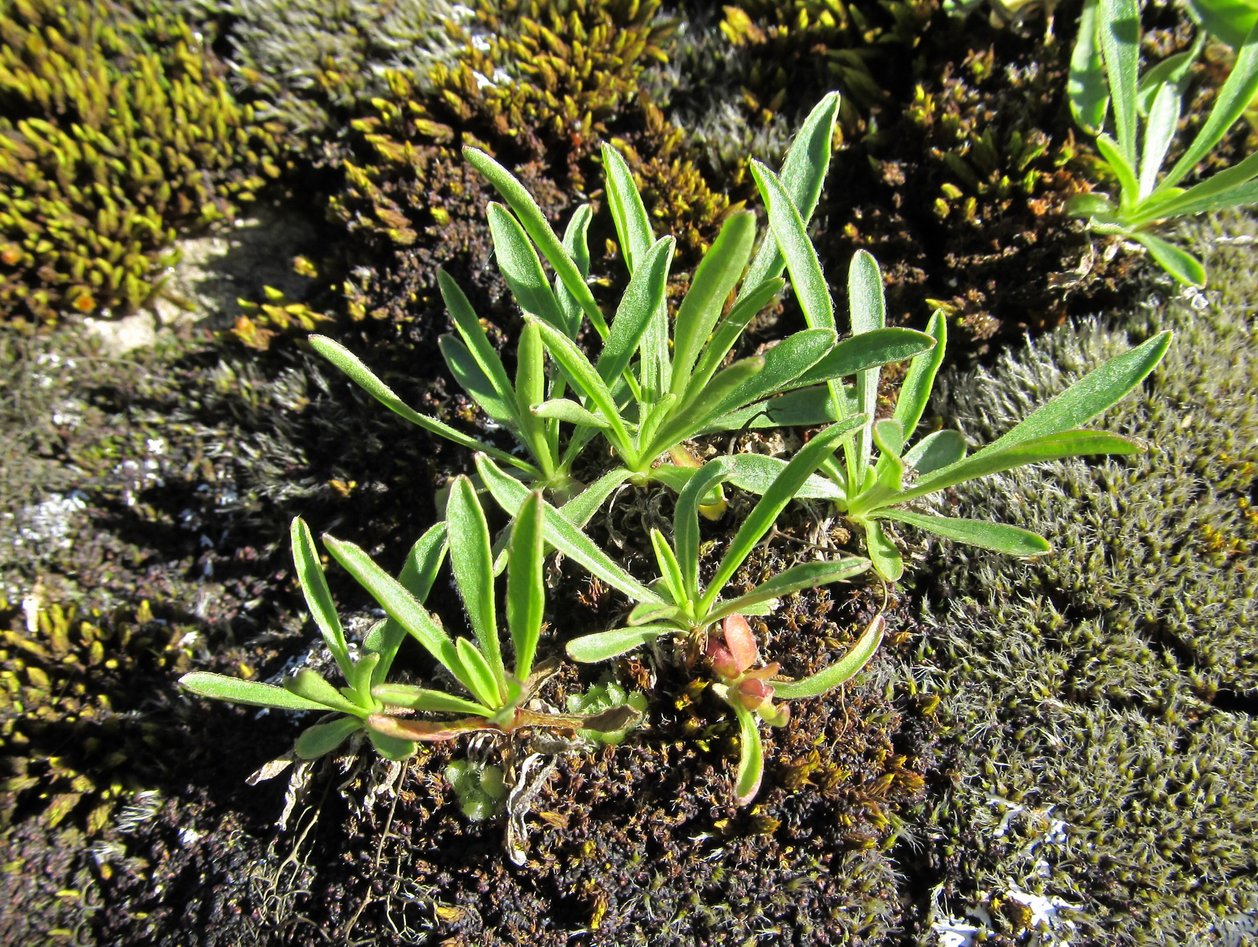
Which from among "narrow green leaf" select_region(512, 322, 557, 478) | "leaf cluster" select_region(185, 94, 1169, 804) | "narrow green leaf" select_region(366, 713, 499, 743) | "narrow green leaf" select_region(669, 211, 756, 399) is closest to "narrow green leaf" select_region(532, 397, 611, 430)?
"leaf cluster" select_region(185, 94, 1169, 804)

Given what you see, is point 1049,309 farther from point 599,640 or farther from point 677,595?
point 599,640

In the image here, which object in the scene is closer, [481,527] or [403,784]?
[481,527]

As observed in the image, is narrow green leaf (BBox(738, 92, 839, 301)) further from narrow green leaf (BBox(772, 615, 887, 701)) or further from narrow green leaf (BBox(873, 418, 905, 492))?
narrow green leaf (BBox(772, 615, 887, 701))

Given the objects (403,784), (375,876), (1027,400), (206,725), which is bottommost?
(206,725)

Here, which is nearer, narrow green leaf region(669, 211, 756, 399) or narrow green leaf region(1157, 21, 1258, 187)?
narrow green leaf region(669, 211, 756, 399)

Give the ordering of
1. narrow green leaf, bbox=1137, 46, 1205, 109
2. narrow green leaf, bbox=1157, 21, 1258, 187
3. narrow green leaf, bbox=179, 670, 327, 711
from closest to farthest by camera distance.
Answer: narrow green leaf, bbox=179, 670, 327, 711, narrow green leaf, bbox=1157, 21, 1258, 187, narrow green leaf, bbox=1137, 46, 1205, 109

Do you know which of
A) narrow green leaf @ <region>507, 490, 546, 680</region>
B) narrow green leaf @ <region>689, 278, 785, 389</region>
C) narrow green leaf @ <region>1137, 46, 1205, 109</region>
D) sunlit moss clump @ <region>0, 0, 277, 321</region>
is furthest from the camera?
sunlit moss clump @ <region>0, 0, 277, 321</region>

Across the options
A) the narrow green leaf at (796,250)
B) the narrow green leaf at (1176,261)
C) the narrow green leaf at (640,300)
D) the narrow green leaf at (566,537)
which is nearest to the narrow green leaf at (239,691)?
the narrow green leaf at (566,537)

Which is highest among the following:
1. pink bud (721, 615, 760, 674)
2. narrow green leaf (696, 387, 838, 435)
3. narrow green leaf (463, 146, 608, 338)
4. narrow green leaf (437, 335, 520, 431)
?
narrow green leaf (463, 146, 608, 338)

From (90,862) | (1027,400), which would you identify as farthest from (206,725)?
(1027,400)
